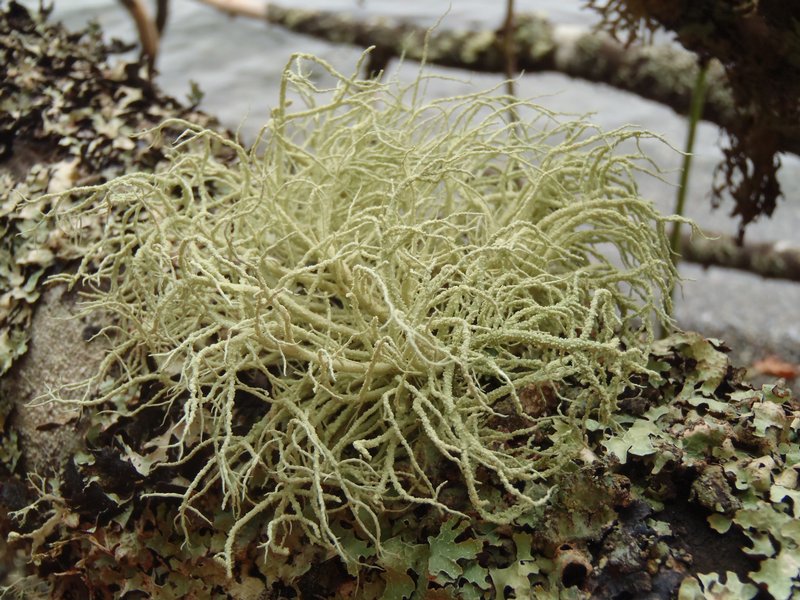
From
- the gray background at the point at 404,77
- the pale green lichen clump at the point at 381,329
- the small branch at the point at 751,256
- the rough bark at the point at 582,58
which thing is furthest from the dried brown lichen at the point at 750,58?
the gray background at the point at 404,77

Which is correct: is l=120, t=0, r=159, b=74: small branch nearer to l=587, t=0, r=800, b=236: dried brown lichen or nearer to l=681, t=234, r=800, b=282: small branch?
l=587, t=0, r=800, b=236: dried brown lichen

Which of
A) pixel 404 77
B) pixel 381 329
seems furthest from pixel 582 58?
pixel 404 77

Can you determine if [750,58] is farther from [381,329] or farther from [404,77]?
[404,77]

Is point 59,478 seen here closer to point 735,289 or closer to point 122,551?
point 122,551

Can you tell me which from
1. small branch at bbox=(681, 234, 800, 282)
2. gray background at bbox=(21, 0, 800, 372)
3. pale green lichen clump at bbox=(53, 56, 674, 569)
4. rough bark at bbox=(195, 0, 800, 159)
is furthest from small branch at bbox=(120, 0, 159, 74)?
small branch at bbox=(681, 234, 800, 282)

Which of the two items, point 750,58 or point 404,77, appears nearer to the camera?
point 750,58

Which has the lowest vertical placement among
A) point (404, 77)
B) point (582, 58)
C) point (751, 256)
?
point (751, 256)
